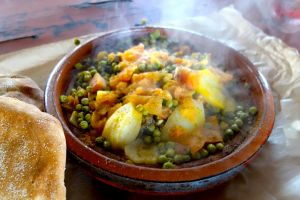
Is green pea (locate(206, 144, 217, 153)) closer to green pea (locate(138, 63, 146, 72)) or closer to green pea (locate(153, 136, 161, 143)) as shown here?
green pea (locate(153, 136, 161, 143))

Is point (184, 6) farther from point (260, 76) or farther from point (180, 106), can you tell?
point (180, 106)

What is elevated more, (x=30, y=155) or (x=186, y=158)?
(x=30, y=155)

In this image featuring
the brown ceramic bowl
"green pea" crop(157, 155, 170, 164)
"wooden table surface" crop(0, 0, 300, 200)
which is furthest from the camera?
"wooden table surface" crop(0, 0, 300, 200)

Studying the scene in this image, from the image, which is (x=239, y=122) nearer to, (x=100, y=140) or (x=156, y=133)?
(x=156, y=133)

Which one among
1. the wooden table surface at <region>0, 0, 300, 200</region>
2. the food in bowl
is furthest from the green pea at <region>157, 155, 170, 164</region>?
the wooden table surface at <region>0, 0, 300, 200</region>

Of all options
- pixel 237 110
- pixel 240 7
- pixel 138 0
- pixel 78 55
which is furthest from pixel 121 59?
pixel 240 7

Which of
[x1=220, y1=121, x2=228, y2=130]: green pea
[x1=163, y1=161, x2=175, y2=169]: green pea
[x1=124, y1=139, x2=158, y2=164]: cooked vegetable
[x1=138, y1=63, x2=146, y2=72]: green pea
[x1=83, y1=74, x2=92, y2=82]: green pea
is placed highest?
[x1=138, y1=63, x2=146, y2=72]: green pea

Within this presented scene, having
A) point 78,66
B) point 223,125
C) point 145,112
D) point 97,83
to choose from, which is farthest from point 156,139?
point 78,66

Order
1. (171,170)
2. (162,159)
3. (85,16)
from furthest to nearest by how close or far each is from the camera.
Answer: (85,16), (162,159), (171,170)
